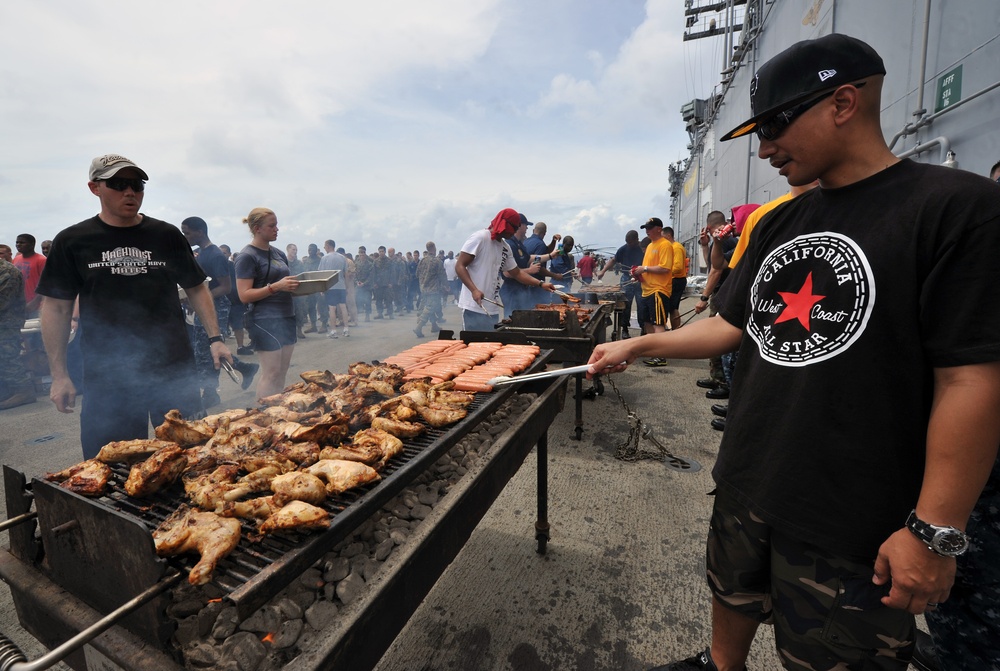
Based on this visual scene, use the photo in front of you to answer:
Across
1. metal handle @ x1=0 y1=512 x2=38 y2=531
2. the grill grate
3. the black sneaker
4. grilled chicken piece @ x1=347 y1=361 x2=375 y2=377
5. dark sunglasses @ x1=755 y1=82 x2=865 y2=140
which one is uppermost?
dark sunglasses @ x1=755 y1=82 x2=865 y2=140

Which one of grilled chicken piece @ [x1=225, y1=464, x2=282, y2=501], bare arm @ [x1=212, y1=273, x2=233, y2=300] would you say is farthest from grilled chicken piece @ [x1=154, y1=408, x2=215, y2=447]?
bare arm @ [x1=212, y1=273, x2=233, y2=300]

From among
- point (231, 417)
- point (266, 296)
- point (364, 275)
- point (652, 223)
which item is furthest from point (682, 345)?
point (364, 275)

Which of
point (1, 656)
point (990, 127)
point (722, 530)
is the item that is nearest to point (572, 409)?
point (722, 530)

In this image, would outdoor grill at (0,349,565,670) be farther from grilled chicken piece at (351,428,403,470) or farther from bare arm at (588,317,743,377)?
bare arm at (588,317,743,377)

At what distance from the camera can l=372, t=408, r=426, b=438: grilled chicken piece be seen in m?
2.23

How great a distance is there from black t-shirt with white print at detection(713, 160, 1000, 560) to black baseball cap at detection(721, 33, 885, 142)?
29cm

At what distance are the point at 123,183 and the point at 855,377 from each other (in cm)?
382

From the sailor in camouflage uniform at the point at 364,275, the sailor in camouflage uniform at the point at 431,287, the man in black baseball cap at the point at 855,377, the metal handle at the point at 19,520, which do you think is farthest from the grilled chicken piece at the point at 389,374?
the sailor in camouflage uniform at the point at 364,275

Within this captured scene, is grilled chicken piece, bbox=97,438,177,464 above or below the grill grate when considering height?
above

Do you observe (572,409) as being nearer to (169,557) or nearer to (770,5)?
(169,557)

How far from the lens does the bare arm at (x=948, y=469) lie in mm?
1111

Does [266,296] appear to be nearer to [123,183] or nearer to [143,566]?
[123,183]

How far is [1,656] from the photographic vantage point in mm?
928

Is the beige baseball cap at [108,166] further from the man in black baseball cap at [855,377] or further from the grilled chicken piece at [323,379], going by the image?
the man in black baseball cap at [855,377]
